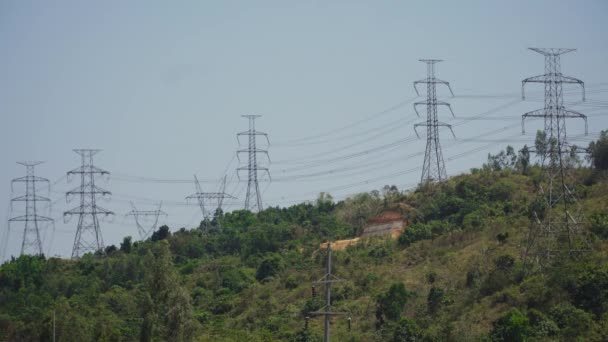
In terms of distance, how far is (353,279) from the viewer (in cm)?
7806

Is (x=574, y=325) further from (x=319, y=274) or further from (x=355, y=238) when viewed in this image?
(x=355, y=238)

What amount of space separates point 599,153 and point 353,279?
22580 mm

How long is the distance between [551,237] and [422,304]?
29.8 ft

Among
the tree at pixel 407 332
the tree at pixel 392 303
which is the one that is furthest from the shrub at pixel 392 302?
the tree at pixel 407 332

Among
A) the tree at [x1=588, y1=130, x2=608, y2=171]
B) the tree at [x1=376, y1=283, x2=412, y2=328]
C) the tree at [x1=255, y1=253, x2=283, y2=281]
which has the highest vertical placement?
the tree at [x1=588, y1=130, x2=608, y2=171]

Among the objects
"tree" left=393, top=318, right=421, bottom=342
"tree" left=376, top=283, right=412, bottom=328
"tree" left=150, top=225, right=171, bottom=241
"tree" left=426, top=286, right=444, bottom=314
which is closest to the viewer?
"tree" left=393, top=318, right=421, bottom=342

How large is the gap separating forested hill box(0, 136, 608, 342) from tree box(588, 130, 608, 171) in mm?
233

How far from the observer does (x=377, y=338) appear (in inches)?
2467

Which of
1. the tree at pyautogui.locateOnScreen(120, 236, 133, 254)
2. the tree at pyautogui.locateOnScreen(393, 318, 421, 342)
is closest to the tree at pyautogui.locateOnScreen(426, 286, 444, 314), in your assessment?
the tree at pyautogui.locateOnScreen(393, 318, 421, 342)

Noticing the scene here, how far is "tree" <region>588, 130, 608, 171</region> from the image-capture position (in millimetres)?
84812

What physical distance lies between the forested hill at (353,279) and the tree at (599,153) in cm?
23

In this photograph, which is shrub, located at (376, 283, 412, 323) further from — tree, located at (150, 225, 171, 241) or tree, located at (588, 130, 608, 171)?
tree, located at (150, 225, 171, 241)

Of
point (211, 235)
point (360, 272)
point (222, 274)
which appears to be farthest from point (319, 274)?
point (211, 235)

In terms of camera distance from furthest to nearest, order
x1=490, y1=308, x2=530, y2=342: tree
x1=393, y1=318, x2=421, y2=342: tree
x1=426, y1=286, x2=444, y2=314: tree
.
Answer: x1=426, y1=286, x2=444, y2=314: tree → x1=393, y1=318, x2=421, y2=342: tree → x1=490, y1=308, x2=530, y2=342: tree
